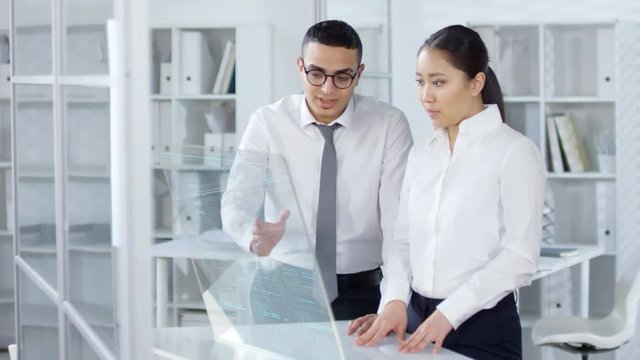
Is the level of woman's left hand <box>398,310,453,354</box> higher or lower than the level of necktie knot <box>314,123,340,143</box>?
lower

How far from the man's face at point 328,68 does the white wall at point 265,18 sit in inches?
106

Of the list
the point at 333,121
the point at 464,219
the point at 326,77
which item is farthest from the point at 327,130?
the point at 464,219

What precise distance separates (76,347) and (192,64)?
10.6 ft

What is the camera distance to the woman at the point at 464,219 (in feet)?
5.90

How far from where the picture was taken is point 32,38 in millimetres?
2439

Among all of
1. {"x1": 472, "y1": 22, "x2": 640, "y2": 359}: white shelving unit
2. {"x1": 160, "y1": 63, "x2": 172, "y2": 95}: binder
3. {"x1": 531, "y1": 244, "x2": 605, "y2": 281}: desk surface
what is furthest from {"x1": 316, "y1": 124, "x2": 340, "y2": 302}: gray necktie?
{"x1": 160, "y1": 63, "x2": 172, "y2": 95}: binder

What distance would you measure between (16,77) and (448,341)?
1.63 metres

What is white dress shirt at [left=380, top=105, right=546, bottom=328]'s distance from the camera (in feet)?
5.89

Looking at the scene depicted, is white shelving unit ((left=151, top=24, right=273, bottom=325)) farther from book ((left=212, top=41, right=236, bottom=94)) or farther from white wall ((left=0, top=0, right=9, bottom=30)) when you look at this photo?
white wall ((left=0, top=0, right=9, bottom=30))

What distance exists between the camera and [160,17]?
497 centimetres

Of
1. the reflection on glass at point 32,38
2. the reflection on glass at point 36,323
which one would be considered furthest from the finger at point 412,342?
the reflection on glass at point 32,38

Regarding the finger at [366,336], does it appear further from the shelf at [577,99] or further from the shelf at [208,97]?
the shelf at [208,97]

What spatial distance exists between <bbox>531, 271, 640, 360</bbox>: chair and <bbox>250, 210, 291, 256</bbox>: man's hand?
5.97 feet

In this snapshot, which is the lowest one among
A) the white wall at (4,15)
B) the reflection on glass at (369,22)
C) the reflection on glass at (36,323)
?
the reflection on glass at (36,323)
